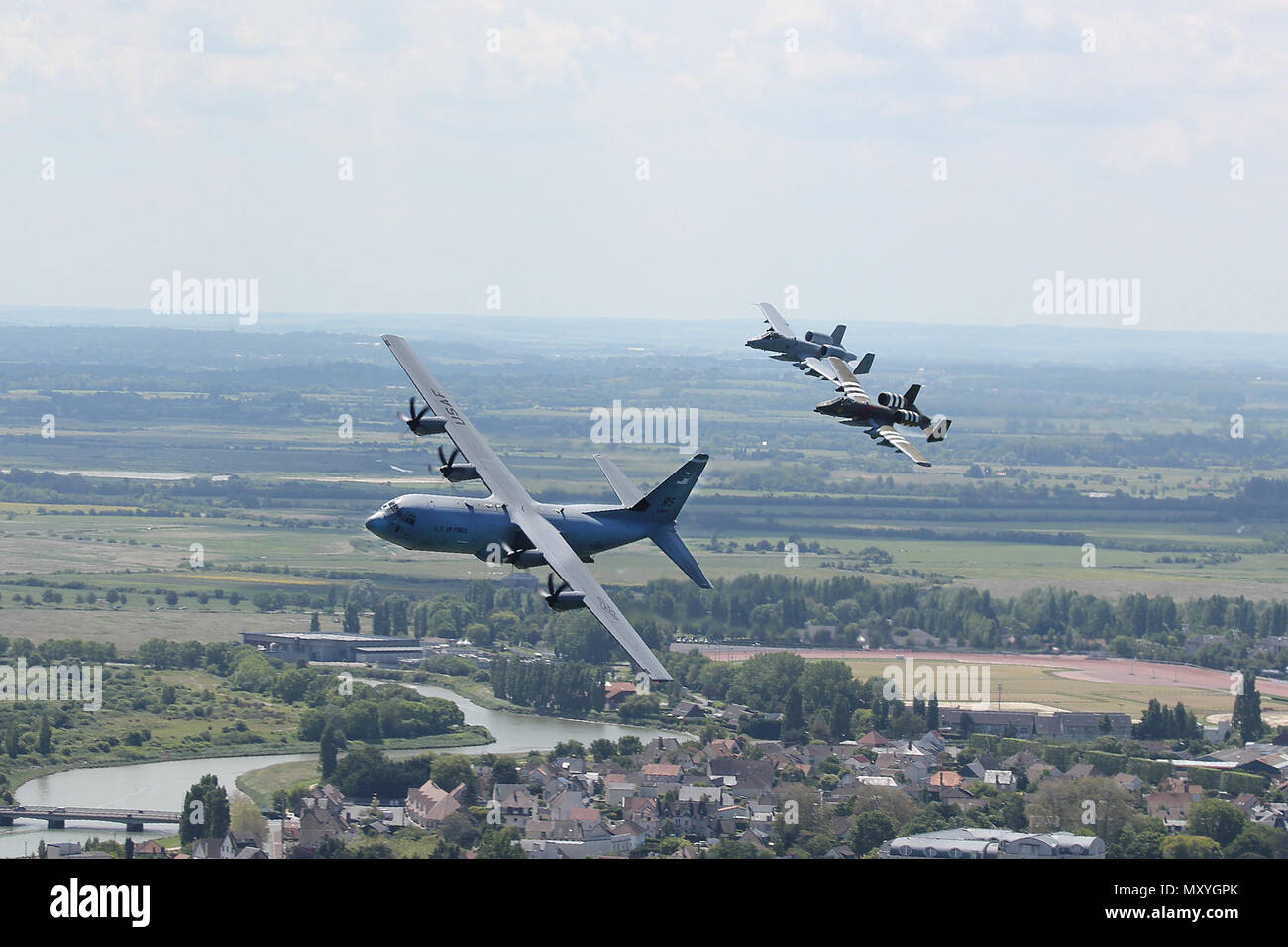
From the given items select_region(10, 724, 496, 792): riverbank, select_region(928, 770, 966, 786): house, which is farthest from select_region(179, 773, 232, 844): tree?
select_region(928, 770, 966, 786): house

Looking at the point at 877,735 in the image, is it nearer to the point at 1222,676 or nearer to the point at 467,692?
the point at 467,692

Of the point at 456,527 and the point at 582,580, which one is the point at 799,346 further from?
the point at 582,580

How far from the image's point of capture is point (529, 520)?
4316 cm

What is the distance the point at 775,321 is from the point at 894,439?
17406mm

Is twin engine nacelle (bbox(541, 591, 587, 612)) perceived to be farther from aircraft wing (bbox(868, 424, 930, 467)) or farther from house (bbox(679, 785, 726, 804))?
house (bbox(679, 785, 726, 804))

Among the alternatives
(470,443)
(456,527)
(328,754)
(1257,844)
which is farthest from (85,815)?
(1257,844)

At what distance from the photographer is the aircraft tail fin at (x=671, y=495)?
46531mm

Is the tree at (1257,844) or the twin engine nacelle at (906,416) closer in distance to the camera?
the twin engine nacelle at (906,416)

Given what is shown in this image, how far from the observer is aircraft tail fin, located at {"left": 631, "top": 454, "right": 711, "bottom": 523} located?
1832 inches

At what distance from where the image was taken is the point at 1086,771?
A: 252ft

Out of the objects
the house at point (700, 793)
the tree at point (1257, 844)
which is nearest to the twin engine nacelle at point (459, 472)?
the house at point (700, 793)

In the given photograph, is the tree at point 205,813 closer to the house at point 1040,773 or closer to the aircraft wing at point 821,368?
the aircraft wing at point 821,368

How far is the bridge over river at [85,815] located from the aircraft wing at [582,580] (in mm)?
30278

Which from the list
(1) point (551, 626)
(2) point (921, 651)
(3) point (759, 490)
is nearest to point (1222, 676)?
(2) point (921, 651)
